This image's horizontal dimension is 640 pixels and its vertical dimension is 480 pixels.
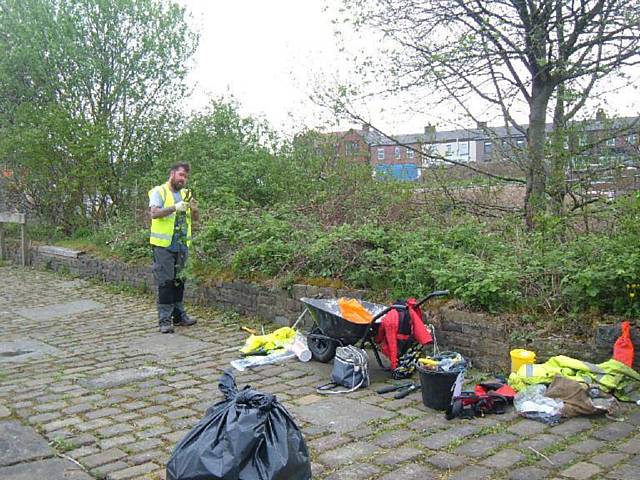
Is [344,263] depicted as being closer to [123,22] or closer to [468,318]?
[468,318]

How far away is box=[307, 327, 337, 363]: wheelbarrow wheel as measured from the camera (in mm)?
6074

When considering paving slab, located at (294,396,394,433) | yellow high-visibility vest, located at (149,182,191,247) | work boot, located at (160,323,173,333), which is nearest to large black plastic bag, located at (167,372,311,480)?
paving slab, located at (294,396,394,433)

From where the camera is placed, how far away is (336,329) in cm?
582

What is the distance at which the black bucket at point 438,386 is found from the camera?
4.73m

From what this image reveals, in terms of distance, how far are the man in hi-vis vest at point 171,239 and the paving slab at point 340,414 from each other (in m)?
3.26

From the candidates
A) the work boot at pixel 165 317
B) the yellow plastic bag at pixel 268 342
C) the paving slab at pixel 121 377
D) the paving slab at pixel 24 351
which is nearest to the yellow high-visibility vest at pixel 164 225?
the work boot at pixel 165 317

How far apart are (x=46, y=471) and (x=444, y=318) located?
3.48 m

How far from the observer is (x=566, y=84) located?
9.30m

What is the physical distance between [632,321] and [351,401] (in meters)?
2.20

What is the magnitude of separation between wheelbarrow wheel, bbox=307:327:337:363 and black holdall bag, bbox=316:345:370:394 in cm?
51

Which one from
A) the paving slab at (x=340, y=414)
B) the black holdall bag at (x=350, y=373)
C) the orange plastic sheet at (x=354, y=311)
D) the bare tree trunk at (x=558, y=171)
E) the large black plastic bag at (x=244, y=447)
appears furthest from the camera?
the bare tree trunk at (x=558, y=171)

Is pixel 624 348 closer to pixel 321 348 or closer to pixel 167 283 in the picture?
pixel 321 348

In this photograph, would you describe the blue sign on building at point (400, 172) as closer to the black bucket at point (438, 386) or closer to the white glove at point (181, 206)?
the white glove at point (181, 206)

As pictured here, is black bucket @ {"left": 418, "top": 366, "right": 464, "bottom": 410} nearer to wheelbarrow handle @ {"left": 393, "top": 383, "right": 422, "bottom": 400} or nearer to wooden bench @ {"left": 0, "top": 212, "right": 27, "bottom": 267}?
wheelbarrow handle @ {"left": 393, "top": 383, "right": 422, "bottom": 400}
